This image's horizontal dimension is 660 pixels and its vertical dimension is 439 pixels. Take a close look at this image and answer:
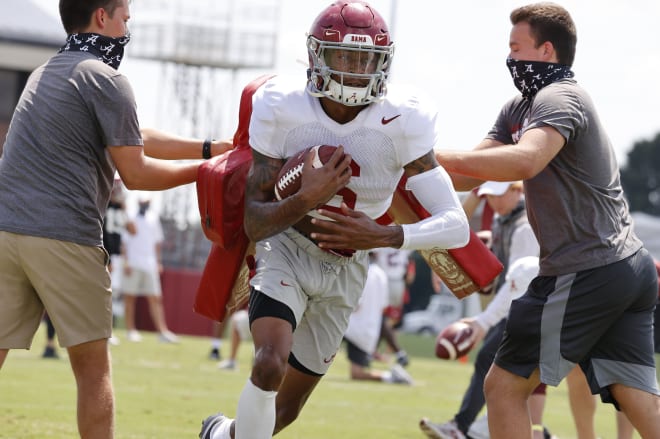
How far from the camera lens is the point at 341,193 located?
5473 millimetres

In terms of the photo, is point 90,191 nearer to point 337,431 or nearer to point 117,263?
point 337,431

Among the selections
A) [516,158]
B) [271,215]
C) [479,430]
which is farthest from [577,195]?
[479,430]

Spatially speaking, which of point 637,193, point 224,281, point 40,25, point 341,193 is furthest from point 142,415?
point 637,193

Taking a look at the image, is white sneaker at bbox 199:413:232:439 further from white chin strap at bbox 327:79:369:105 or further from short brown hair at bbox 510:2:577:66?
short brown hair at bbox 510:2:577:66

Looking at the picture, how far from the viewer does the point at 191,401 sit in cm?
993

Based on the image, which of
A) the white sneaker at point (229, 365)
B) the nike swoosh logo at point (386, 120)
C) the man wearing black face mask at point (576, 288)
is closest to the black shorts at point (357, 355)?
the white sneaker at point (229, 365)

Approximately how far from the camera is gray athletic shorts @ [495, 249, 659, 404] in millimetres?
5469

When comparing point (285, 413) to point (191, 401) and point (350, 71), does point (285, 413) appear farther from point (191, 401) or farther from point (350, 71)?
point (191, 401)

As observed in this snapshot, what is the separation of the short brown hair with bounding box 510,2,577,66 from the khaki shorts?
7.54 ft

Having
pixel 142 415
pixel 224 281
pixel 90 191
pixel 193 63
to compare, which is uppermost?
pixel 90 191

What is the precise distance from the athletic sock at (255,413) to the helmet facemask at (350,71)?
1332 mm

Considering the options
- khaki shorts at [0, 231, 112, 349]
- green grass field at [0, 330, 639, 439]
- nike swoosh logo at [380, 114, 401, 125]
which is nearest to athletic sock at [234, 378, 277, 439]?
khaki shorts at [0, 231, 112, 349]

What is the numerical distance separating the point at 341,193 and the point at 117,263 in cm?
1633

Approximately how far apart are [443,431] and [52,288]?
340cm
